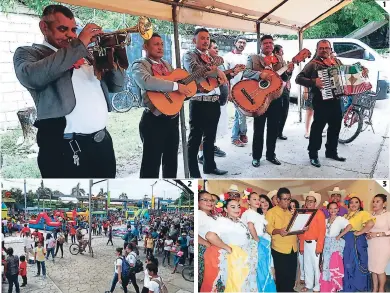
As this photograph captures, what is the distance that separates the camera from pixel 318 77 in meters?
2.96

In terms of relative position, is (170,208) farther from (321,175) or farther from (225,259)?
(321,175)

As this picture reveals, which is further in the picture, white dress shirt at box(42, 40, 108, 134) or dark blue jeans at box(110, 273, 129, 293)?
dark blue jeans at box(110, 273, 129, 293)

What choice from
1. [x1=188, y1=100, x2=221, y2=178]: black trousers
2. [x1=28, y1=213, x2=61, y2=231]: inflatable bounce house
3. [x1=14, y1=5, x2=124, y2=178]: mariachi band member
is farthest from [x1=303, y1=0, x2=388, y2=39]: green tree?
[x1=28, y1=213, x2=61, y2=231]: inflatable bounce house

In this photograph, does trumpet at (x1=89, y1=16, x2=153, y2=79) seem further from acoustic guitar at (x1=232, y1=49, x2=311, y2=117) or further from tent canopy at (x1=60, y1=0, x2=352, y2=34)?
acoustic guitar at (x1=232, y1=49, x2=311, y2=117)

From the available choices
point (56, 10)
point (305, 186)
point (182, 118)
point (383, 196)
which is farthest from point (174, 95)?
point (383, 196)

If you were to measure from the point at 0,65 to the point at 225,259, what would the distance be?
200 centimetres

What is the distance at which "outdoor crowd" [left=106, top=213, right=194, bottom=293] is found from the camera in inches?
123

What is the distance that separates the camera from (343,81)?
2.94m

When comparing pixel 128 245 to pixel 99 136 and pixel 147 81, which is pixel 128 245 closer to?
pixel 99 136

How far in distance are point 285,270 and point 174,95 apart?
1.52 meters

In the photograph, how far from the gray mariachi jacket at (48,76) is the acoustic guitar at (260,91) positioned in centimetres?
101

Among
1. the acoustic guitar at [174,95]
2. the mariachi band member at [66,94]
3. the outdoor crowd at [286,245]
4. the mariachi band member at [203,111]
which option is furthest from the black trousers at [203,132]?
the mariachi band member at [66,94]

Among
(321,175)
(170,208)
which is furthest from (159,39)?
(321,175)

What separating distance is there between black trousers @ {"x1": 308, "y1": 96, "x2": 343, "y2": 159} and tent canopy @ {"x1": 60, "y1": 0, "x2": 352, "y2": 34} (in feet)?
1.73
